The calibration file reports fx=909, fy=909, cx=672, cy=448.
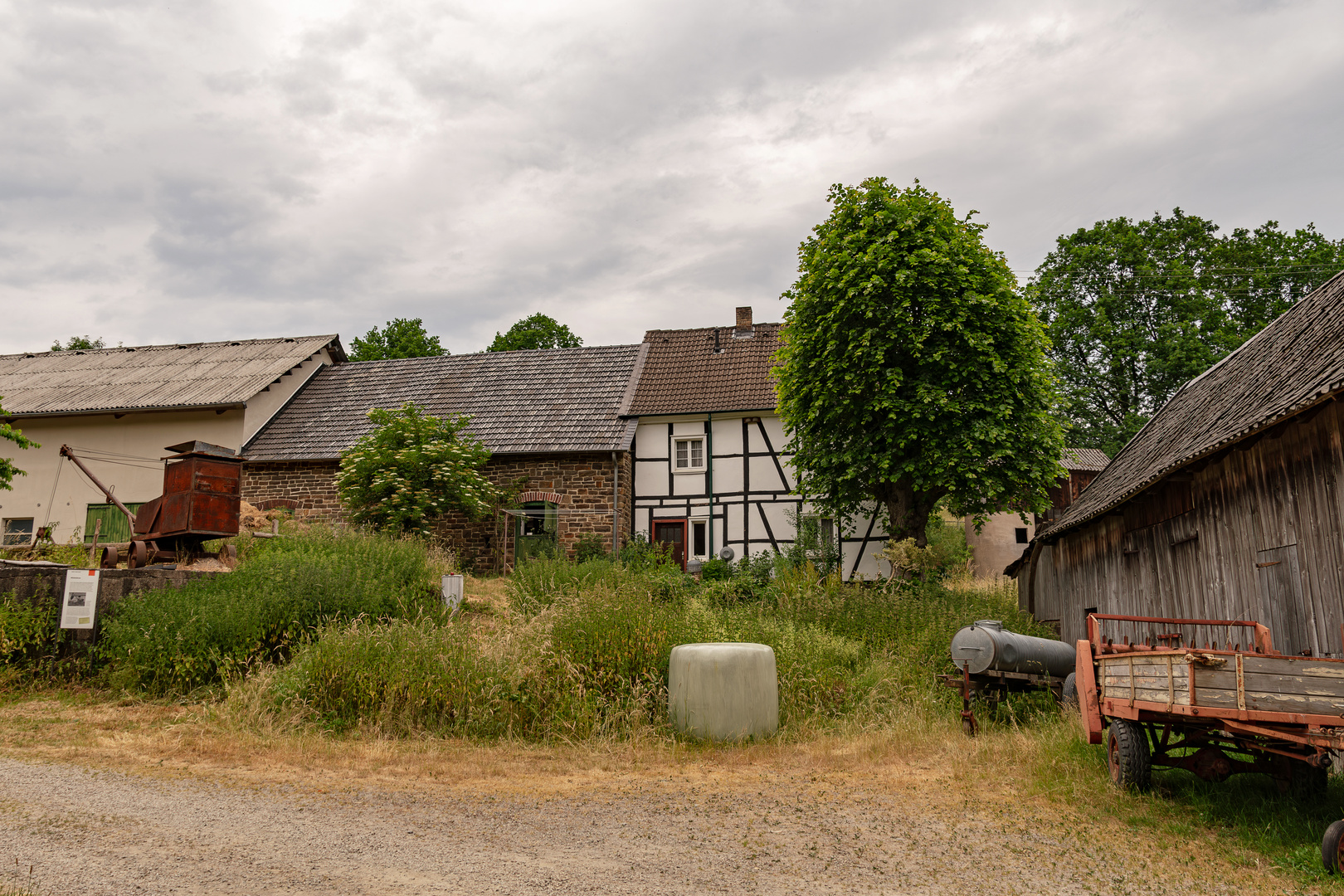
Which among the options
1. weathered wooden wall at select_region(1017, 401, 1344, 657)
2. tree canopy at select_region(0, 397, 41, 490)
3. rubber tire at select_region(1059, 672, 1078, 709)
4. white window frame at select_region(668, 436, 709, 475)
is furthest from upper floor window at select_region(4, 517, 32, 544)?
weathered wooden wall at select_region(1017, 401, 1344, 657)

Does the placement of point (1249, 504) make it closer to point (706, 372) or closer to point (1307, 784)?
point (1307, 784)

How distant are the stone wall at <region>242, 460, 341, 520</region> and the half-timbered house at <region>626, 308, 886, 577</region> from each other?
7124mm

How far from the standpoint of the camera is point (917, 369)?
16.7m

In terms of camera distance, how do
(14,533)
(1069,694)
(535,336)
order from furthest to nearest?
(535,336) → (14,533) → (1069,694)

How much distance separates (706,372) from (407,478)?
7.82 metres

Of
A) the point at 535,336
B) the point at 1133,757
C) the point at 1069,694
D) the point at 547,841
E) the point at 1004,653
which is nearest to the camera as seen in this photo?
the point at 547,841

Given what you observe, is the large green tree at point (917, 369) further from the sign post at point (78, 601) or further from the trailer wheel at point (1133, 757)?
the sign post at point (78, 601)

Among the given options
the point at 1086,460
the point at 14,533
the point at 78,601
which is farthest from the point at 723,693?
the point at 1086,460

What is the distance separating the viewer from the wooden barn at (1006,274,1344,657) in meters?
6.59

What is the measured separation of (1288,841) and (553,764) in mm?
5384

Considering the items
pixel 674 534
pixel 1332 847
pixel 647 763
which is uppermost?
pixel 674 534

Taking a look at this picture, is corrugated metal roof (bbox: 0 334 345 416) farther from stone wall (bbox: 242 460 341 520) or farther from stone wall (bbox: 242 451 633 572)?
stone wall (bbox: 242 451 633 572)

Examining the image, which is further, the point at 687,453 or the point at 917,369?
the point at 687,453

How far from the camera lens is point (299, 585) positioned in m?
11.1
